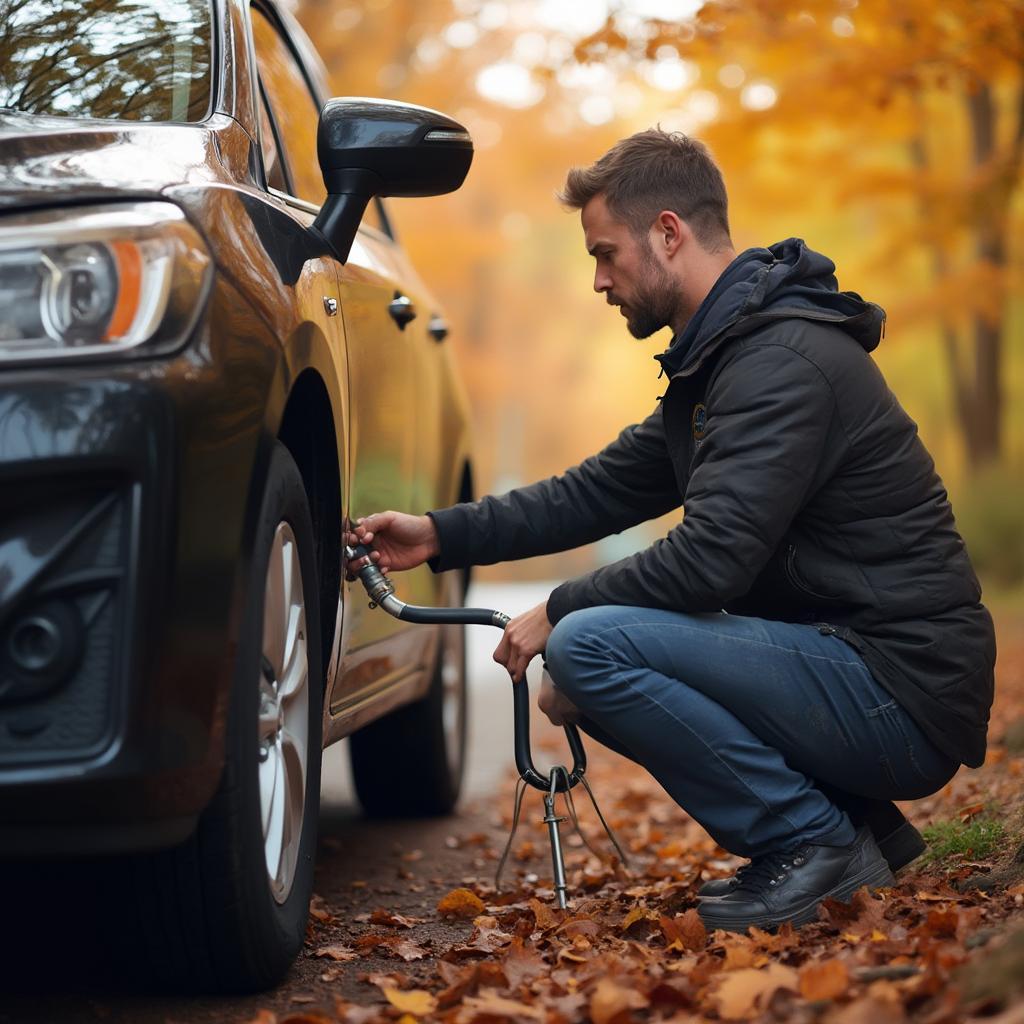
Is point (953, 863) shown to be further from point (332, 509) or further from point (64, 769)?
point (64, 769)

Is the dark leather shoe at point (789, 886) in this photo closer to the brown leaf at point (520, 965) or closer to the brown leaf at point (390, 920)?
the brown leaf at point (520, 965)

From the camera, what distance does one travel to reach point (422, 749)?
5.10 metres

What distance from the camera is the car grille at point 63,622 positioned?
229 centimetres

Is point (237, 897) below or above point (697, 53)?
below

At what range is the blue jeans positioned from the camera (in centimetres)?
330

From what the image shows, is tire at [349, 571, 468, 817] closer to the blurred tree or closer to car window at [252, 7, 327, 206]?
car window at [252, 7, 327, 206]

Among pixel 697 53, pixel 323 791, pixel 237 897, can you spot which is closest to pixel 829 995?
pixel 237 897

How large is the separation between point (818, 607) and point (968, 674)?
328 mm

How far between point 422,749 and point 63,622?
2872 millimetres

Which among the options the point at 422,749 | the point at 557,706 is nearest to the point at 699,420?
the point at 557,706

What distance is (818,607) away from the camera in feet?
11.3

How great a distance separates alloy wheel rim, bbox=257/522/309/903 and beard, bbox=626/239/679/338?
1.10m

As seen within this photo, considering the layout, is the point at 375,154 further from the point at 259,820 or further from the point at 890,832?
the point at 890,832

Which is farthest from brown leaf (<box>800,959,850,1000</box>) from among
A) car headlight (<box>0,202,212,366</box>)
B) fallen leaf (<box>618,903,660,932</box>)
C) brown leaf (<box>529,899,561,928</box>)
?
car headlight (<box>0,202,212,366</box>)
